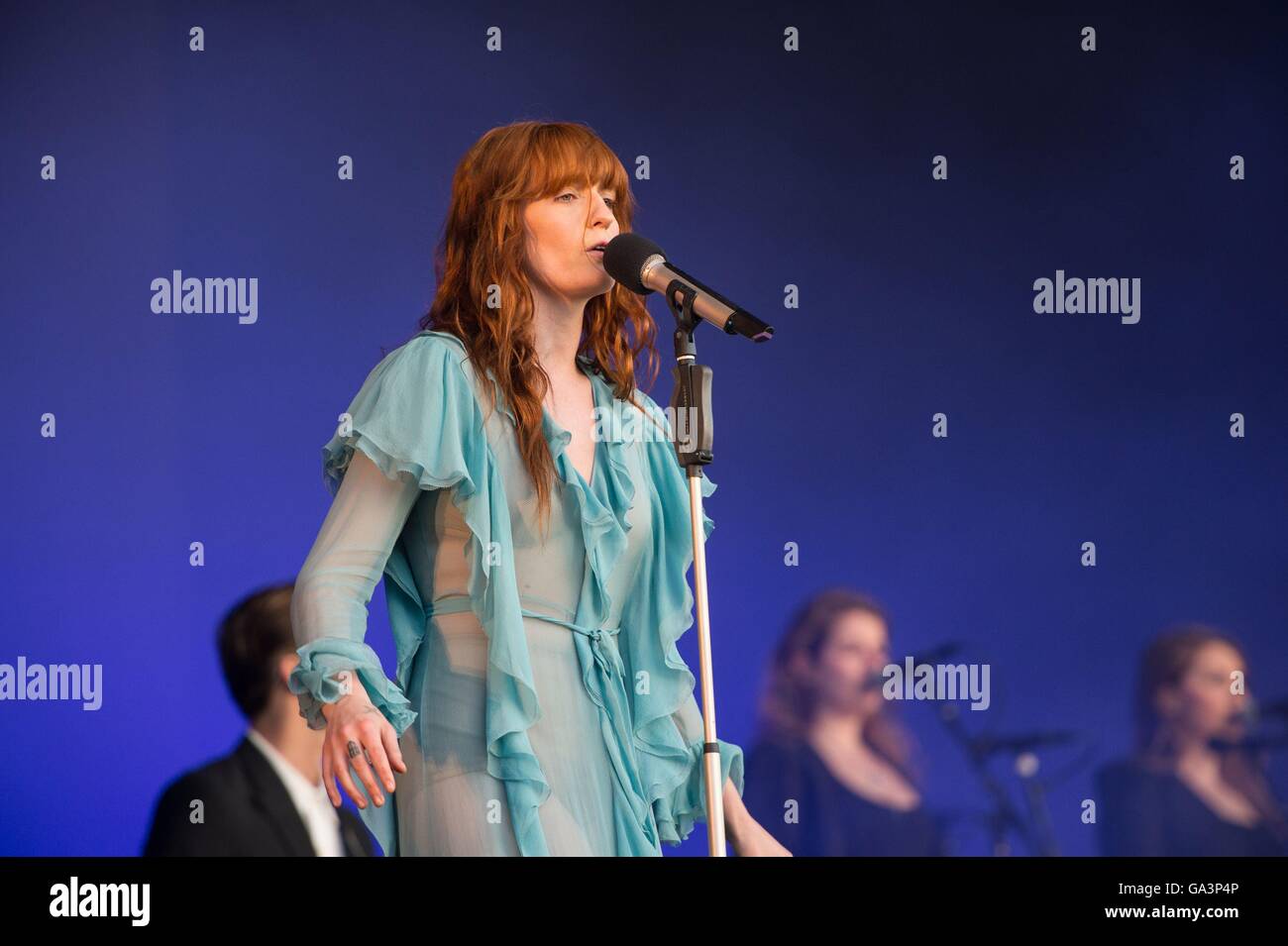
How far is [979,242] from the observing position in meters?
4.48

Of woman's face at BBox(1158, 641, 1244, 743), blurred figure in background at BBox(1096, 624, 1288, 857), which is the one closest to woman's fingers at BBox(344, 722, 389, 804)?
blurred figure in background at BBox(1096, 624, 1288, 857)

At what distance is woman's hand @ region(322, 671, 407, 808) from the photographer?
1.90 m

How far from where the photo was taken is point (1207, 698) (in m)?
4.32

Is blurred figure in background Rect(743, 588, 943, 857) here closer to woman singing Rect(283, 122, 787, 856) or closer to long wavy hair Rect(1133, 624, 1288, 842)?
long wavy hair Rect(1133, 624, 1288, 842)

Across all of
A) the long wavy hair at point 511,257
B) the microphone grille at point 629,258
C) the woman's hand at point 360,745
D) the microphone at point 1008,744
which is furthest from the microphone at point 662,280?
the microphone at point 1008,744

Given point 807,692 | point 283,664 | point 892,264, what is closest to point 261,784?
point 283,664

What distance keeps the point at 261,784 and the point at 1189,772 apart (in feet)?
6.86

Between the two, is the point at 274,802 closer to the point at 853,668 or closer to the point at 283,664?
the point at 283,664

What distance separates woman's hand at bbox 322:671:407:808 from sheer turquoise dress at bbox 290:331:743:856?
0.04 metres

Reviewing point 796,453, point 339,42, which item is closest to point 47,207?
point 339,42
